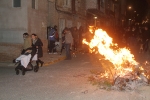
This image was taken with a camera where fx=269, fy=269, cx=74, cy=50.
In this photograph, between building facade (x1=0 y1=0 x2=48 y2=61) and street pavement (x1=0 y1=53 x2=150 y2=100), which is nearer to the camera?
street pavement (x1=0 y1=53 x2=150 y2=100)

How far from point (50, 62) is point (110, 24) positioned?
118 feet

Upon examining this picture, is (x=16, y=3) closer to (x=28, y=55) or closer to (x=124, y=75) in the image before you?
(x=28, y=55)

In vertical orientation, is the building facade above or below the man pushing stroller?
above

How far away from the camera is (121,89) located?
8.42 m

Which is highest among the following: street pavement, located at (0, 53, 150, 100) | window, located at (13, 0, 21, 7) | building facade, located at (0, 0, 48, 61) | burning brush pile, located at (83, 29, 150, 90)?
window, located at (13, 0, 21, 7)

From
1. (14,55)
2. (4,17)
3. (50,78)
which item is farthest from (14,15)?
(50,78)

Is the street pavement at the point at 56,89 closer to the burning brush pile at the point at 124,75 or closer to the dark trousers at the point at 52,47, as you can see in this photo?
the burning brush pile at the point at 124,75

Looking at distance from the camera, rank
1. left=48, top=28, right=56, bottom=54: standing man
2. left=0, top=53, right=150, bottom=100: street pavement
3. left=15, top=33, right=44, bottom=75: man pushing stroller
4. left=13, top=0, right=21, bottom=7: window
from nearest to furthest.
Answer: left=0, top=53, right=150, bottom=100: street pavement
left=15, top=33, right=44, bottom=75: man pushing stroller
left=13, top=0, right=21, bottom=7: window
left=48, top=28, right=56, bottom=54: standing man

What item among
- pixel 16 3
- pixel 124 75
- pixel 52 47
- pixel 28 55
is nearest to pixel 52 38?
pixel 52 47

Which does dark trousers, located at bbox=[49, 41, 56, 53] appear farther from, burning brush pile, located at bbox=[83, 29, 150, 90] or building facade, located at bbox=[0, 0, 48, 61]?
burning brush pile, located at bbox=[83, 29, 150, 90]

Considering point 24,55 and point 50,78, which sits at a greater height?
point 24,55

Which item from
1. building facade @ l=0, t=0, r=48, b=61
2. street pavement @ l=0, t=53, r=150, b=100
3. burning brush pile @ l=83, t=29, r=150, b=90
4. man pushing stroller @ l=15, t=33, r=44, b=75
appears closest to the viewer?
street pavement @ l=0, t=53, r=150, b=100

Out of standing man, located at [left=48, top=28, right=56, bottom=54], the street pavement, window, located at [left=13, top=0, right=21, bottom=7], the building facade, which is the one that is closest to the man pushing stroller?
the street pavement

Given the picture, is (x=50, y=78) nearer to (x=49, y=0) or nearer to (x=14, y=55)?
(x=14, y=55)
